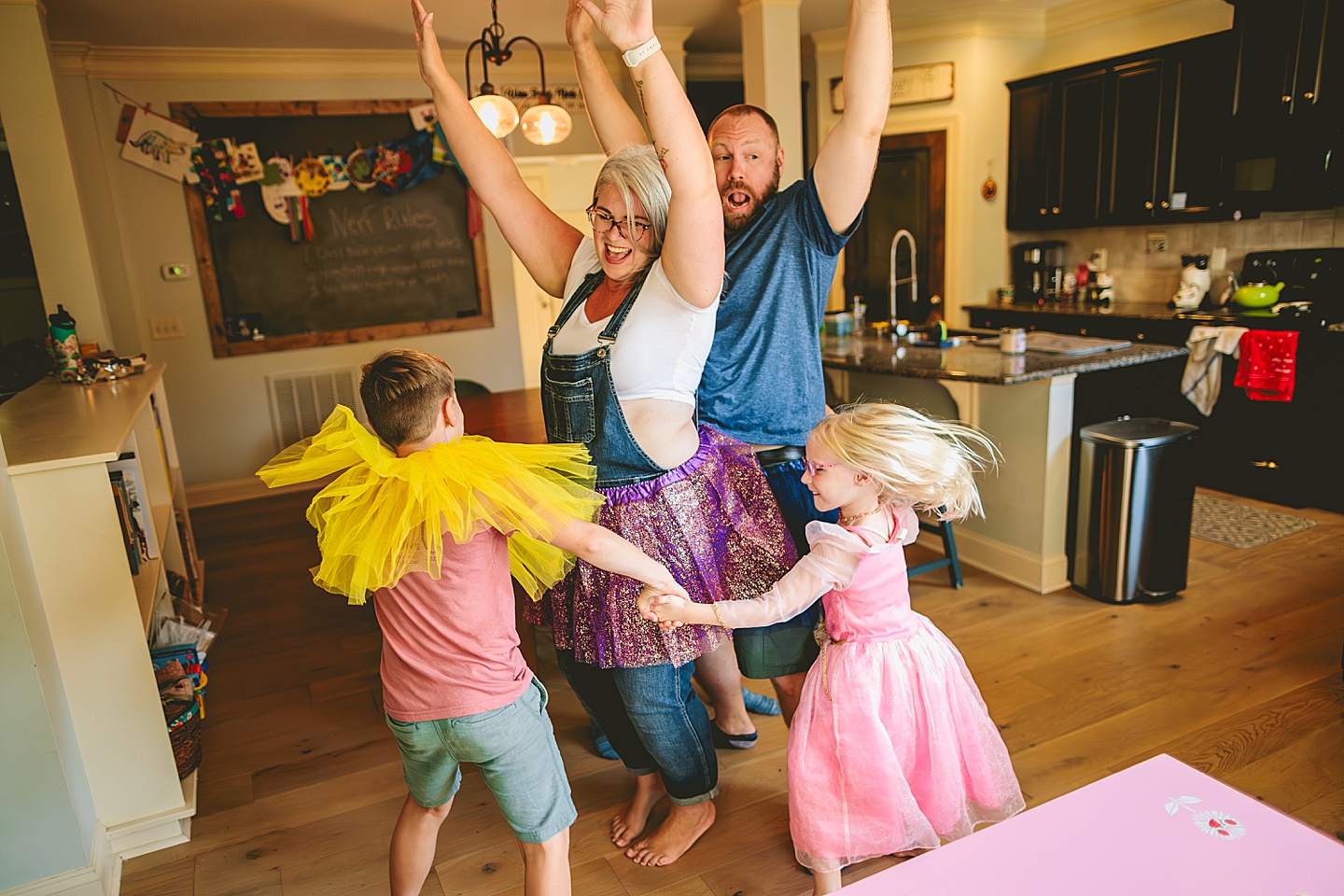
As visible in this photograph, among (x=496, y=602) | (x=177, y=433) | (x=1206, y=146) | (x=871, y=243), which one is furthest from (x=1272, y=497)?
(x=177, y=433)

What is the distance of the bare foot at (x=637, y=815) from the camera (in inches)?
77.0

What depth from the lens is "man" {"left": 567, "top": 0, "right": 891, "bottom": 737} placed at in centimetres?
165

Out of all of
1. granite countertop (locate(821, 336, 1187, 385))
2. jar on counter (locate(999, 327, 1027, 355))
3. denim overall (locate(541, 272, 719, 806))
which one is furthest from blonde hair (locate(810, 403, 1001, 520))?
jar on counter (locate(999, 327, 1027, 355))

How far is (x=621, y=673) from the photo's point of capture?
170cm

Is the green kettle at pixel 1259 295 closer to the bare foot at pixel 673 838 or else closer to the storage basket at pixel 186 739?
the bare foot at pixel 673 838

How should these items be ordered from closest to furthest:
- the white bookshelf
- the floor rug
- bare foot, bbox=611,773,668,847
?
1. the white bookshelf
2. bare foot, bbox=611,773,668,847
3. the floor rug

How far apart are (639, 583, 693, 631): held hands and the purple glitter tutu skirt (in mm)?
133

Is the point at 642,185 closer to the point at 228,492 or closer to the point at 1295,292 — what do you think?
the point at 1295,292

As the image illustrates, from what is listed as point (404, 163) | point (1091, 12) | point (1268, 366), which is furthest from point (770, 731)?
point (1091, 12)

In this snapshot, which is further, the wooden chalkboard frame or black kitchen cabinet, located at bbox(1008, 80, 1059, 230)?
black kitchen cabinet, located at bbox(1008, 80, 1059, 230)

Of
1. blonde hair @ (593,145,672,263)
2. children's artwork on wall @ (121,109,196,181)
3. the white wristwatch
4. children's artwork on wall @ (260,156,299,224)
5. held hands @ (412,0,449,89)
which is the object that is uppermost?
children's artwork on wall @ (121,109,196,181)

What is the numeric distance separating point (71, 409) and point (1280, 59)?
514 centimetres

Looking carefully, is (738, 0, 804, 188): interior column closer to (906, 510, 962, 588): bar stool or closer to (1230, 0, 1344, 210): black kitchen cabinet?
(1230, 0, 1344, 210): black kitchen cabinet

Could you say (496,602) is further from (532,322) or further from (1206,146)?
(532,322)
